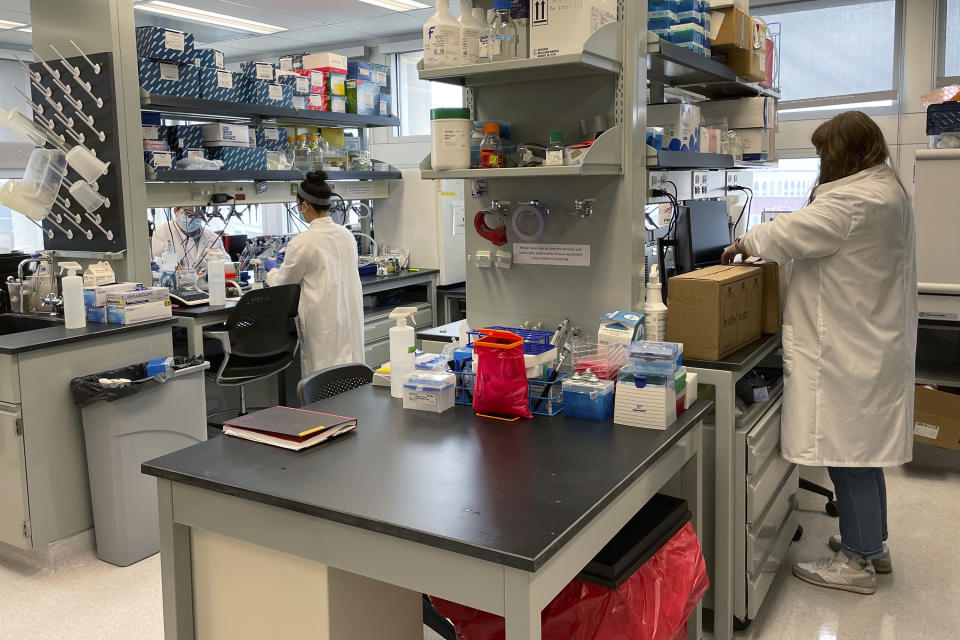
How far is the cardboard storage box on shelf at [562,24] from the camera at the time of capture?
2.13 meters

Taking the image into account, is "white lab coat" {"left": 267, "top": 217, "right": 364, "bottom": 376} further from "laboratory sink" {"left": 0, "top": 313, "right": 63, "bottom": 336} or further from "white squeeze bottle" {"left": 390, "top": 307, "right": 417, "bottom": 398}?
"white squeeze bottle" {"left": 390, "top": 307, "right": 417, "bottom": 398}

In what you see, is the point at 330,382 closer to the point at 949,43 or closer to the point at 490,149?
the point at 490,149

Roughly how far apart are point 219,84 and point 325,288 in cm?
125

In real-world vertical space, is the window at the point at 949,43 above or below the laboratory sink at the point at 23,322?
above

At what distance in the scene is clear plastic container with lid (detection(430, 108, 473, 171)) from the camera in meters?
2.28

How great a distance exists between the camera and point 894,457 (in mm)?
2465

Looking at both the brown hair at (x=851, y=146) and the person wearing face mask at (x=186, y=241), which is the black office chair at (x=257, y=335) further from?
the brown hair at (x=851, y=146)

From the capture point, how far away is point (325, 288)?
3.97 metres

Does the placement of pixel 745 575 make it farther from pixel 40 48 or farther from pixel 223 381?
pixel 40 48

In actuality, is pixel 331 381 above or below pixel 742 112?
below

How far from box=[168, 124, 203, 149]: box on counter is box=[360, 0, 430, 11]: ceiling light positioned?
2319 millimetres

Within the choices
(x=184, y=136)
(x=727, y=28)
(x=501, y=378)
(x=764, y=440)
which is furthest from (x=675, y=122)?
(x=184, y=136)

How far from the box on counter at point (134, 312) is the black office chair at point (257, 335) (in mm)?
496

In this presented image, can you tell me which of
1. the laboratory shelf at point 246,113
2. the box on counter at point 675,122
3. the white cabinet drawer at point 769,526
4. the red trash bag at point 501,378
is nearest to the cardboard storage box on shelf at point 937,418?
the white cabinet drawer at point 769,526
